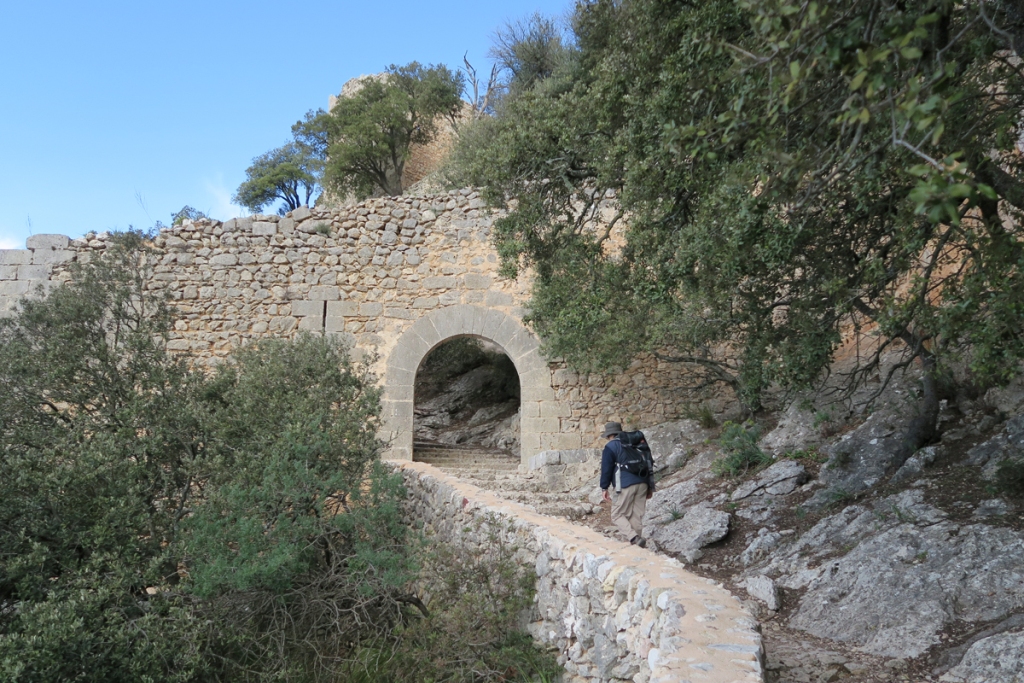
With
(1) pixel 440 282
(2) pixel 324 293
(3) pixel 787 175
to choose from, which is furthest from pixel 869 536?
(2) pixel 324 293

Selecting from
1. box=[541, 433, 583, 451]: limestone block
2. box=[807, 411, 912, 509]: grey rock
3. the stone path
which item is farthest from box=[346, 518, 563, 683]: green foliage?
box=[541, 433, 583, 451]: limestone block

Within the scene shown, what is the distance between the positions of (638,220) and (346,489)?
11.4ft

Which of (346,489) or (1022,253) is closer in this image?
(1022,253)

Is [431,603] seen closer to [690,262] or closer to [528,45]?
[690,262]

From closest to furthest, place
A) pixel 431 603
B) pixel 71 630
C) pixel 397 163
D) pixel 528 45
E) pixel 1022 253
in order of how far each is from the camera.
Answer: pixel 1022 253
pixel 71 630
pixel 431 603
pixel 528 45
pixel 397 163

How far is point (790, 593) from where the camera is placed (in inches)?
221

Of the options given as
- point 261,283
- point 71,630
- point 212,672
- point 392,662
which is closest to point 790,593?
point 392,662

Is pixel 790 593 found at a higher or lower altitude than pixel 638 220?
lower

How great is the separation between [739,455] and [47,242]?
10137mm

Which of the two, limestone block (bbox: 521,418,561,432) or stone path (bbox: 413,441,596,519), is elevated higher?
limestone block (bbox: 521,418,561,432)

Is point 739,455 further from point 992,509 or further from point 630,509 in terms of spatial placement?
point 992,509

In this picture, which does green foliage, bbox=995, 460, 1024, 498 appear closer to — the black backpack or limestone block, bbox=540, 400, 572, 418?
the black backpack

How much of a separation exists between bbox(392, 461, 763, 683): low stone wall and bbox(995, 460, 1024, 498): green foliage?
2.63m

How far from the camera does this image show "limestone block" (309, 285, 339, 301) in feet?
37.8
